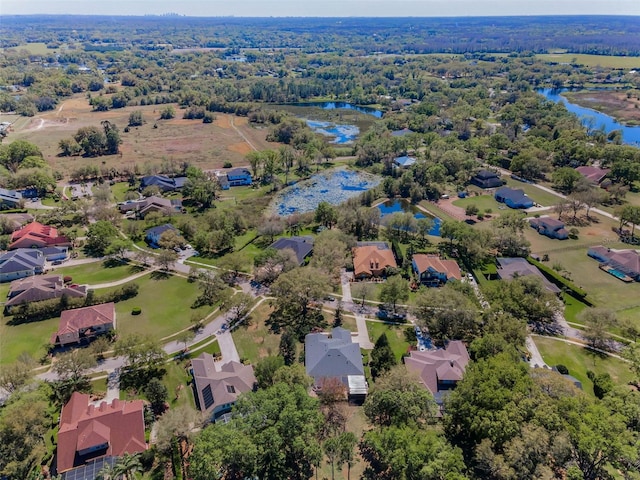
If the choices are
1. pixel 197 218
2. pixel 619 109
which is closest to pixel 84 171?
pixel 197 218

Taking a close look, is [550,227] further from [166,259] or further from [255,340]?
[166,259]

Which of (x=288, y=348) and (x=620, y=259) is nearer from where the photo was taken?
(x=288, y=348)

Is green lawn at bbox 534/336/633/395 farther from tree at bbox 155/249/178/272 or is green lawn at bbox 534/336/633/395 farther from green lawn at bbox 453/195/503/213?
tree at bbox 155/249/178/272

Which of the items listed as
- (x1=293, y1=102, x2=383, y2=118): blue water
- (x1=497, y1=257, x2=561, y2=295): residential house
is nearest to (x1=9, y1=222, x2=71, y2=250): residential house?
(x1=497, y1=257, x2=561, y2=295): residential house

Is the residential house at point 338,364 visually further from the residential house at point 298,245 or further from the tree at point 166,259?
the tree at point 166,259

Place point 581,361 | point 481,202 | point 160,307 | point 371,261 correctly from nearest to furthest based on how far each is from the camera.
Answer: point 581,361 < point 160,307 < point 371,261 < point 481,202

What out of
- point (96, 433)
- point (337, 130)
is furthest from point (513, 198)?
point (96, 433)

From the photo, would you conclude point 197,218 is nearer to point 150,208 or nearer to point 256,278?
point 150,208
